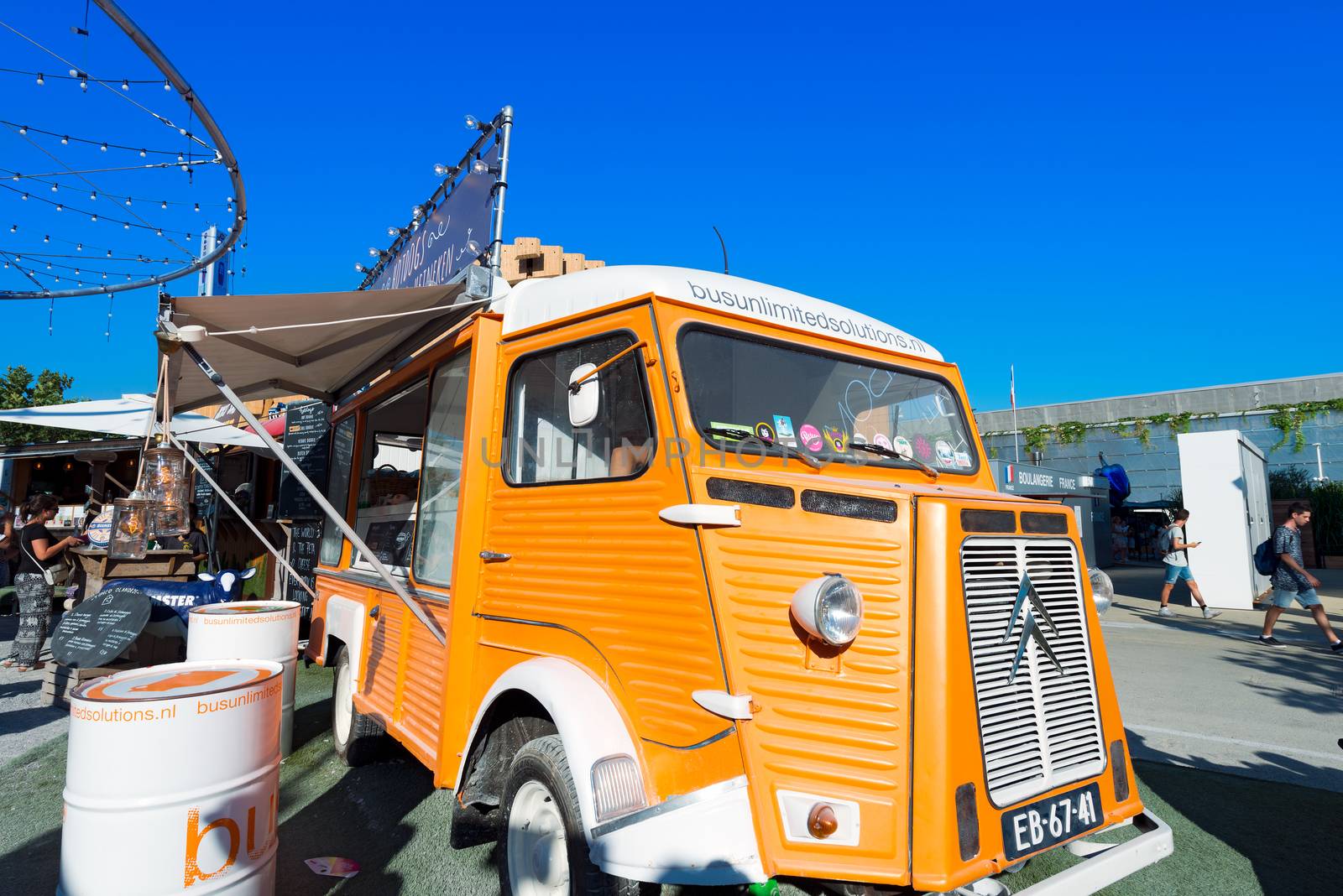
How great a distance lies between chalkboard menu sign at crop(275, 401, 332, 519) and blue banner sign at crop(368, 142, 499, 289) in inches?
112

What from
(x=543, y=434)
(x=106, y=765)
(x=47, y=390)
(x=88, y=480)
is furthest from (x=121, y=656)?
(x=47, y=390)

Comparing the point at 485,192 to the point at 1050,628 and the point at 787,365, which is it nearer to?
the point at 787,365

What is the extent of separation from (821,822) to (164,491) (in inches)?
146

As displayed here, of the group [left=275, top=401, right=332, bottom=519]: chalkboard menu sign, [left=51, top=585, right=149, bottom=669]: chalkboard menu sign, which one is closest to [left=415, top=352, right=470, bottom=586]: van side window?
[left=51, top=585, right=149, bottom=669]: chalkboard menu sign

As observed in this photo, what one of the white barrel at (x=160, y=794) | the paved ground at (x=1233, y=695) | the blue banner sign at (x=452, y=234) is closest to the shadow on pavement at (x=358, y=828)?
the white barrel at (x=160, y=794)

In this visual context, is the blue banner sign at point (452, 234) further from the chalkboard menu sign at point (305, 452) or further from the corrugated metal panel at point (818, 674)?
the corrugated metal panel at point (818, 674)

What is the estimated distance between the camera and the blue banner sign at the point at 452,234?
4.80m

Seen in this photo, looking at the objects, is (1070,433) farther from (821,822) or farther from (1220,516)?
(821,822)

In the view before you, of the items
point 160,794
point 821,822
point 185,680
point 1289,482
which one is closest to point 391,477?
point 185,680

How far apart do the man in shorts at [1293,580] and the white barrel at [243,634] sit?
966 cm

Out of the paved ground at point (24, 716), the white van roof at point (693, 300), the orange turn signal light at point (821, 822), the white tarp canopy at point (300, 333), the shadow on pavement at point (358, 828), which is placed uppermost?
the white tarp canopy at point (300, 333)

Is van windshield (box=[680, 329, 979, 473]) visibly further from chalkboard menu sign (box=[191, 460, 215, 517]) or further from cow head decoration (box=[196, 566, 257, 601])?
chalkboard menu sign (box=[191, 460, 215, 517])

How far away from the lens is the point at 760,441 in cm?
269

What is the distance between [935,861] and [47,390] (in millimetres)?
29730
